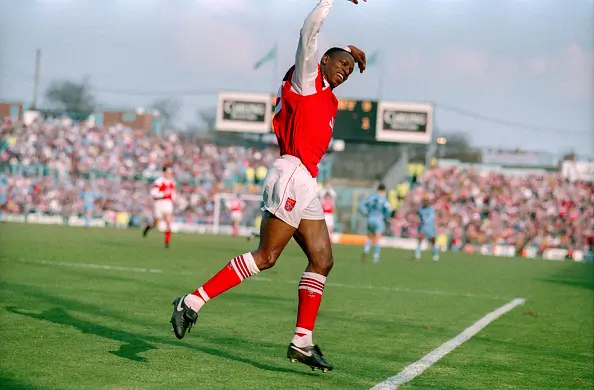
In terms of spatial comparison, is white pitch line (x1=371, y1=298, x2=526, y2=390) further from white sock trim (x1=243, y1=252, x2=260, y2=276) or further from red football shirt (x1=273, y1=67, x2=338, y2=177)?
red football shirt (x1=273, y1=67, x2=338, y2=177)

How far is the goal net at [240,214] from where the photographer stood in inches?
1820

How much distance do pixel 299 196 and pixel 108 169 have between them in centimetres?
4765

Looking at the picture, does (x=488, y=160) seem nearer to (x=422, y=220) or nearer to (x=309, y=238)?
(x=422, y=220)

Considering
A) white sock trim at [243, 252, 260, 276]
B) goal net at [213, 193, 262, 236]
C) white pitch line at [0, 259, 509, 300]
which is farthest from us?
goal net at [213, 193, 262, 236]

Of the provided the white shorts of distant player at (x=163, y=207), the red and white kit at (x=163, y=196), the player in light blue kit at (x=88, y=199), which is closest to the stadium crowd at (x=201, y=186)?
the player in light blue kit at (x=88, y=199)

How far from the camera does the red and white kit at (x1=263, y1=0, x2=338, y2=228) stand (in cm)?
634

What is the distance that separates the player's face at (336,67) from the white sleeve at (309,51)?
0.68ft

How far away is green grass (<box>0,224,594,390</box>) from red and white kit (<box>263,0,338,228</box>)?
1.15 m

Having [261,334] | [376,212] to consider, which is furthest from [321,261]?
[376,212]

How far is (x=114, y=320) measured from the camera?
867cm

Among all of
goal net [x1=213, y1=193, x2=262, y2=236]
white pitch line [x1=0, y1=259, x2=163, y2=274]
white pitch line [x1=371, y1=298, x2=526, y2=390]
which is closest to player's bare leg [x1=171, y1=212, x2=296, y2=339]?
white pitch line [x1=371, y1=298, x2=526, y2=390]

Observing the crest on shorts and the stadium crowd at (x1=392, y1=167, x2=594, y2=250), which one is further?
the stadium crowd at (x1=392, y1=167, x2=594, y2=250)

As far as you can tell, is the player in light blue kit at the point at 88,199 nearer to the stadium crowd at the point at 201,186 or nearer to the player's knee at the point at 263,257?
the stadium crowd at the point at 201,186

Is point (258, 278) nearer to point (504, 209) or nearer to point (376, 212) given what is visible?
point (376, 212)
